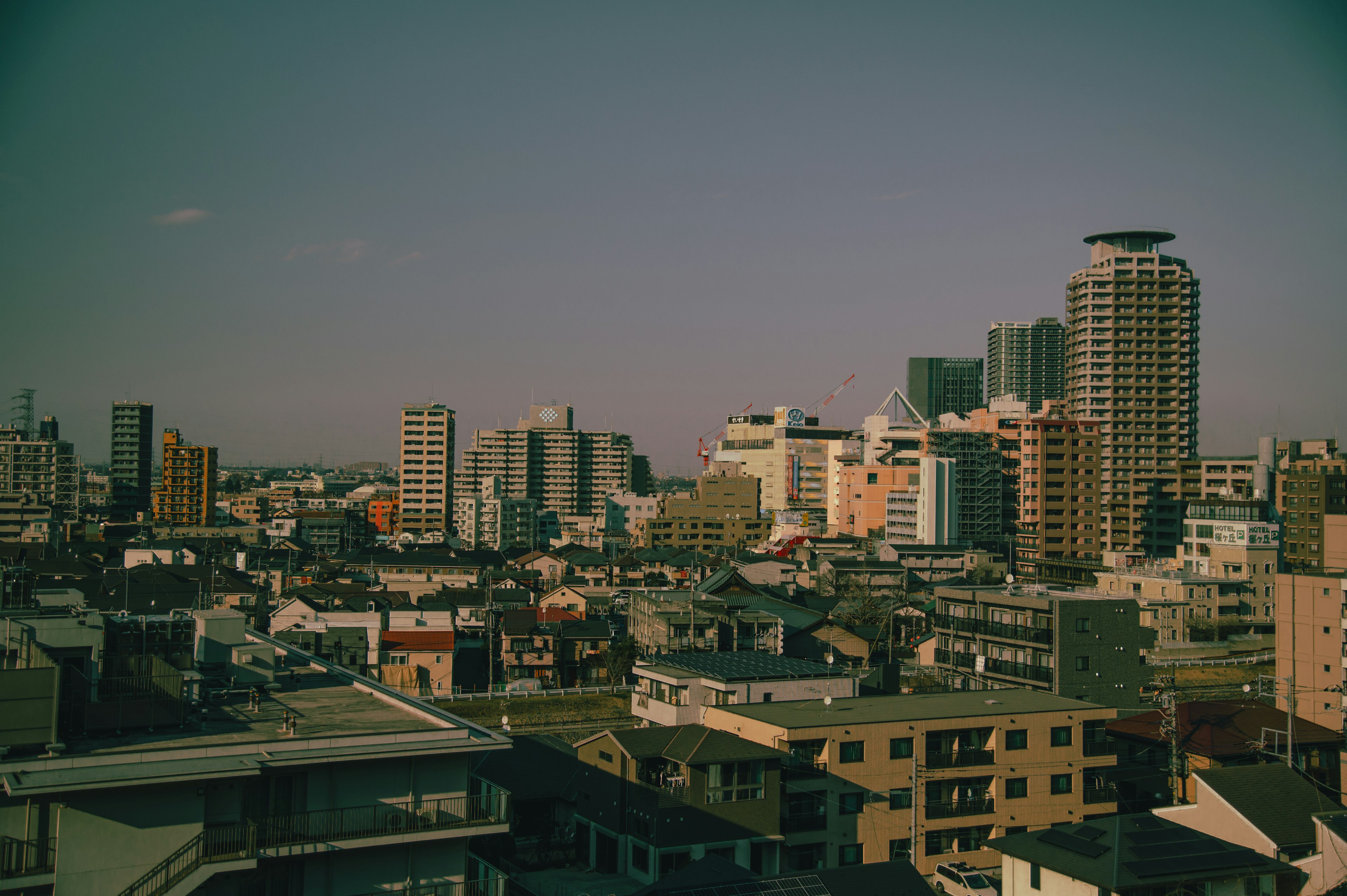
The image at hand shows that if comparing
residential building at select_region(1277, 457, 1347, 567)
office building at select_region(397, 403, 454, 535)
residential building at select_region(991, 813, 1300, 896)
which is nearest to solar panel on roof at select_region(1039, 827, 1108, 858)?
residential building at select_region(991, 813, 1300, 896)

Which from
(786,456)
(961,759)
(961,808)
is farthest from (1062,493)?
(961,808)

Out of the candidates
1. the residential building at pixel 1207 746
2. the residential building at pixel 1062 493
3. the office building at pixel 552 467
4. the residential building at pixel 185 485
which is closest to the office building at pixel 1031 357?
the office building at pixel 552 467

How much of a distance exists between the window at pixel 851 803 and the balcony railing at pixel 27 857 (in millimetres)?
9602

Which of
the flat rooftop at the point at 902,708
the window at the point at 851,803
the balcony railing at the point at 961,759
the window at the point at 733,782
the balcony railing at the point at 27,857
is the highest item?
the balcony railing at the point at 27,857

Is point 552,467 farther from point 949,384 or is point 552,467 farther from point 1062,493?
point 949,384

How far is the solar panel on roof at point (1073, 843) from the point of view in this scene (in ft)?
31.8

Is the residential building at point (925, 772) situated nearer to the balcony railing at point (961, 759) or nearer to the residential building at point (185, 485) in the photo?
the balcony railing at point (961, 759)

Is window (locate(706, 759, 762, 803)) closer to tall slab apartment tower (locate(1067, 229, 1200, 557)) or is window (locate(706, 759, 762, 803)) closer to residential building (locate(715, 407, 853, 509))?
tall slab apartment tower (locate(1067, 229, 1200, 557))

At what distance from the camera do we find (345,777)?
6539 millimetres

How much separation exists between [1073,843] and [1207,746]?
23.9ft

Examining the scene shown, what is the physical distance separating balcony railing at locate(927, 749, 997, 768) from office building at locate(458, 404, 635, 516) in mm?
66116

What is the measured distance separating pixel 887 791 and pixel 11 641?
10410mm

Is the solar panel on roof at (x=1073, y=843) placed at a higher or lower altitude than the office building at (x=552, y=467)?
lower

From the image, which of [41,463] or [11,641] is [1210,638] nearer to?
[11,641]
